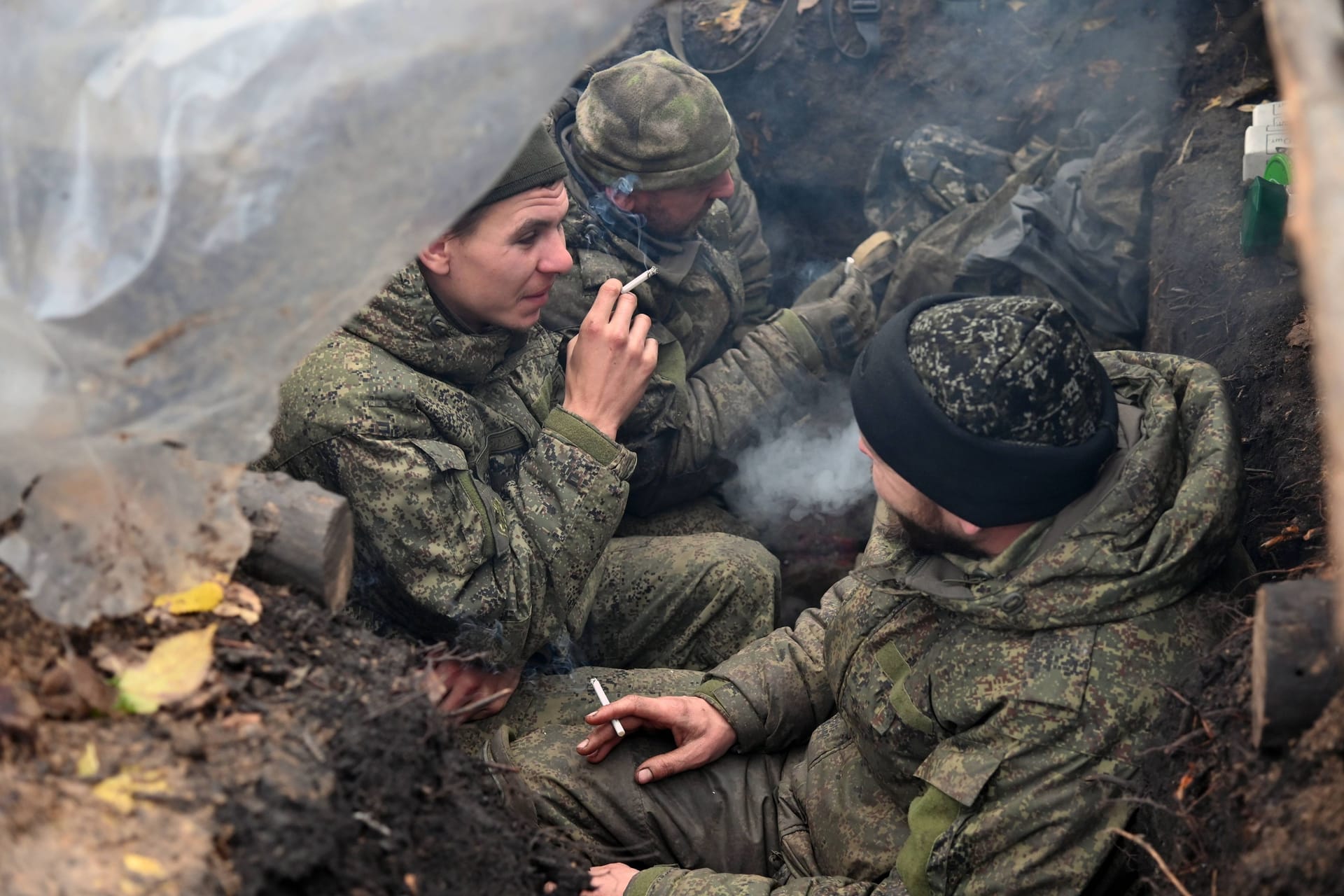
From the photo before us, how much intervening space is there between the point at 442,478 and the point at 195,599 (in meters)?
1.15

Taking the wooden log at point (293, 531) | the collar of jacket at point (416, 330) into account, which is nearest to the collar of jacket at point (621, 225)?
the collar of jacket at point (416, 330)

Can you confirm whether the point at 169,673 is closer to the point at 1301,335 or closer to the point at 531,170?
the point at 531,170

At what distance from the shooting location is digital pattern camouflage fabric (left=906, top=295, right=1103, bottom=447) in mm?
2281

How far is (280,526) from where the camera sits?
2.06 metres

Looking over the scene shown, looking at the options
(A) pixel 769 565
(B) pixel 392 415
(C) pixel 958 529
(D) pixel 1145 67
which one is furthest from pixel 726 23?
(C) pixel 958 529

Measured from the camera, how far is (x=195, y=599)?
1926 mm

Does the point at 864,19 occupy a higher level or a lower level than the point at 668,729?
higher

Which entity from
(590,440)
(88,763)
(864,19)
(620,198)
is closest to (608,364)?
(590,440)

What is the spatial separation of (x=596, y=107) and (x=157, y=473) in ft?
9.19

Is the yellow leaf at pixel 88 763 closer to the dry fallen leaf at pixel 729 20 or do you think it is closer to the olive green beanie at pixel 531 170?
the olive green beanie at pixel 531 170

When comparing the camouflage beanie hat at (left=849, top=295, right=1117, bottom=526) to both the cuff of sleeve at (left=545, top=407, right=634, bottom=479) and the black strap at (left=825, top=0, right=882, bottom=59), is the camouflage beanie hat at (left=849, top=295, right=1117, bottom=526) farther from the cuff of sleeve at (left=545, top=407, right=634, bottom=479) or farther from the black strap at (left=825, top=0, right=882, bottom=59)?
the black strap at (left=825, top=0, right=882, bottom=59)

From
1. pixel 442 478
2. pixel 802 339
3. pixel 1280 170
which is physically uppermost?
pixel 1280 170

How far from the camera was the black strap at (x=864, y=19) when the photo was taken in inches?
234

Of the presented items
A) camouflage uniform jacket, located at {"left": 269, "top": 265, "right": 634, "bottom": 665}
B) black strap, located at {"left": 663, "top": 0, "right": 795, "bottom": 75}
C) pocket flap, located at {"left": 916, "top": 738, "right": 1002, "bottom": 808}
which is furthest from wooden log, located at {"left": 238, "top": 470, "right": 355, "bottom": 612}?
black strap, located at {"left": 663, "top": 0, "right": 795, "bottom": 75}
